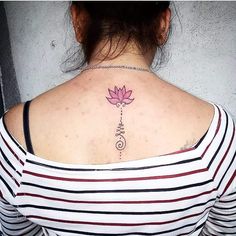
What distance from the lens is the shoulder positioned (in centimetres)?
77

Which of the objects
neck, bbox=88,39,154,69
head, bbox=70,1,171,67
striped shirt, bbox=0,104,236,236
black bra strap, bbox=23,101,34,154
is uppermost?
head, bbox=70,1,171,67

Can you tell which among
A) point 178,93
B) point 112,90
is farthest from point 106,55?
point 178,93

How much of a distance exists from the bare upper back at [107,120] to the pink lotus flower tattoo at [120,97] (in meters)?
0.01

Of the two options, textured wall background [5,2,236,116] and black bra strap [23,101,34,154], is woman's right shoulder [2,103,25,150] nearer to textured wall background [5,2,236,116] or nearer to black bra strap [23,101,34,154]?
black bra strap [23,101,34,154]

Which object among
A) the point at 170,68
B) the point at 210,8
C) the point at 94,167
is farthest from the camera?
the point at 170,68

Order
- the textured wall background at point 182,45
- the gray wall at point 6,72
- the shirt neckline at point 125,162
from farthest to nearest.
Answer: the gray wall at point 6,72 → the textured wall background at point 182,45 → the shirt neckline at point 125,162

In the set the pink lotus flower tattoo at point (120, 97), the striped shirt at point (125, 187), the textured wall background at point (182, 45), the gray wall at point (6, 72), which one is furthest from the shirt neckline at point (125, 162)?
the gray wall at point (6, 72)

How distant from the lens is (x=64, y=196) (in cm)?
74

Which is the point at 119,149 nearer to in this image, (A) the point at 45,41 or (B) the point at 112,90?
(B) the point at 112,90

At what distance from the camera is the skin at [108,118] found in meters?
0.74

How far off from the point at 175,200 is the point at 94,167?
23cm

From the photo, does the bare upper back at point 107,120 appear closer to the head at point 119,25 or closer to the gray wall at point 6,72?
the head at point 119,25

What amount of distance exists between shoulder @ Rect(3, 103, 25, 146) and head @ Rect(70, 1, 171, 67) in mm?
260

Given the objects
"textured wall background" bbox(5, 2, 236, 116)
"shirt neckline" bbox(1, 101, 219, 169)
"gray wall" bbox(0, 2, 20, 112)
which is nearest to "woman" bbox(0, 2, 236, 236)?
"shirt neckline" bbox(1, 101, 219, 169)
